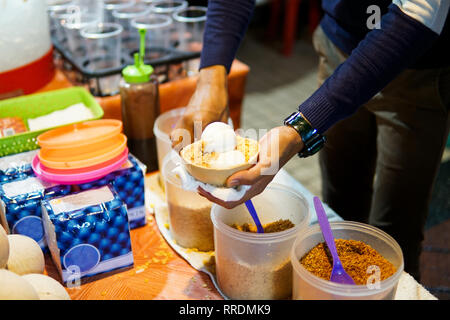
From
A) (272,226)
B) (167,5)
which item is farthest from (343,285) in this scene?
(167,5)

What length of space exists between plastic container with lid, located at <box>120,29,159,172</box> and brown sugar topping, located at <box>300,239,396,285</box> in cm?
70

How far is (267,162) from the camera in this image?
895mm

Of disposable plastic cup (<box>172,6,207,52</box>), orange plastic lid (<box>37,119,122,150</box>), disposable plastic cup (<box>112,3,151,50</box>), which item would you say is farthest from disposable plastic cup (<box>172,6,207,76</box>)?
orange plastic lid (<box>37,119,122,150</box>)

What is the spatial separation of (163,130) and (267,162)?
543 millimetres

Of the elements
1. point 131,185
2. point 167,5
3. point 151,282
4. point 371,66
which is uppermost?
point 371,66

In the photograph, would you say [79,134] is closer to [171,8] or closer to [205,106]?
[205,106]

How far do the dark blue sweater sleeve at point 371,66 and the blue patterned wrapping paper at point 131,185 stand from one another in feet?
1.42

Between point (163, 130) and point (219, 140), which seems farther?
point (163, 130)

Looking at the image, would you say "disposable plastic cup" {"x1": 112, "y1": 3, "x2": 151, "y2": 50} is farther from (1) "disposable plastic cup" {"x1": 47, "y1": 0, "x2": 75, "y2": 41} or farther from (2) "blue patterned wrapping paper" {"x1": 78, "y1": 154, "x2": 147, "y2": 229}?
(2) "blue patterned wrapping paper" {"x1": 78, "y1": 154, "x2": 147, "y2": 229}

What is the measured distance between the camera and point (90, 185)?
3.59 feet

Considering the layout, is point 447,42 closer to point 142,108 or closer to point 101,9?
point 142,108

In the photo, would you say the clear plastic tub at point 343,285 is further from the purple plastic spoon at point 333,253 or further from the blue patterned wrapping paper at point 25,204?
the blue patterned wrapping paper at point 25,204

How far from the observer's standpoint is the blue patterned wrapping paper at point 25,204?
3.38 ft

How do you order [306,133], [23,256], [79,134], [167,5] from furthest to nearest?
[167,5]
[79,134]
[306,133]
[23,256]
